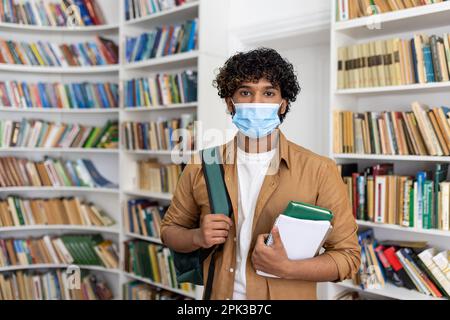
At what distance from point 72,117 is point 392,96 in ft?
7.90

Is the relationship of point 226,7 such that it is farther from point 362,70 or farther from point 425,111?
point 425,111

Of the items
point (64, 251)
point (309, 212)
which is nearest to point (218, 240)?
point (309, 212)

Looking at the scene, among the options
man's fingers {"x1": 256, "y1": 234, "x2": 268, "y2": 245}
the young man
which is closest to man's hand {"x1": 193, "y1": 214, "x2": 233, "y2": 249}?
the young man

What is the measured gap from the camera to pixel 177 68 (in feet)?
9.65

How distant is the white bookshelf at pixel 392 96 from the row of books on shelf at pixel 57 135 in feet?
5.72

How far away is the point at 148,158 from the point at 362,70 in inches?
68.2

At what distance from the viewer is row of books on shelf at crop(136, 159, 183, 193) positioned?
2.74 metres

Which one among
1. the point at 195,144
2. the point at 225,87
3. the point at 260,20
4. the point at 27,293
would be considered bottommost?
the point at 27,293

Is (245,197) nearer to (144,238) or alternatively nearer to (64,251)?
(144,238)

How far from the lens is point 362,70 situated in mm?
1975

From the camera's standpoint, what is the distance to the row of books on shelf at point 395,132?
1.77 metres

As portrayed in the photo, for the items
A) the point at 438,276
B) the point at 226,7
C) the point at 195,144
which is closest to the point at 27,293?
the point at 195,144

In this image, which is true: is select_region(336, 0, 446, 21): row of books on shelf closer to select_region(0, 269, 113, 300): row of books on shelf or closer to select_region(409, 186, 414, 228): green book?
select_region(409, 186, 414, 228): green book

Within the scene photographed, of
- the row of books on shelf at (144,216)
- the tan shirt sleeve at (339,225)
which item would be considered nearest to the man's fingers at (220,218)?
the tan shirt sleeve at (339,225)
